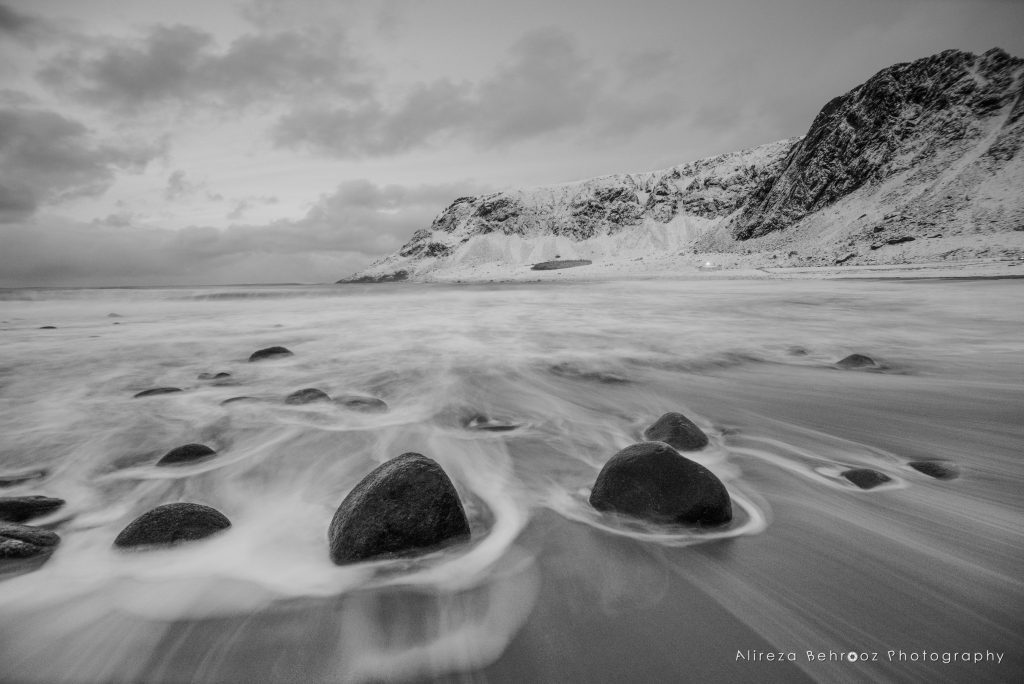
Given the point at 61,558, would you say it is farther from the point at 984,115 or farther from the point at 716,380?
the point at 984,115

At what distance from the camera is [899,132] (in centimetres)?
5134

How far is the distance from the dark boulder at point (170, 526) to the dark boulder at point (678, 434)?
2350 mm

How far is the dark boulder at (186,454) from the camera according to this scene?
8.87 ft

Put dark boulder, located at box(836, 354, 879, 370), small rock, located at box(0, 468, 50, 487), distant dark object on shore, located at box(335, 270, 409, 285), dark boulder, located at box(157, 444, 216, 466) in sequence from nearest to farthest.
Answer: small rock, located at box(0, 468, 50, 487) → dark boulder, located at box(157, 444, 216, 466) → dark boulder, located at box(836, 354, 879, 370) → distant dark object on shore, located at box(335, 270, 409, 285)

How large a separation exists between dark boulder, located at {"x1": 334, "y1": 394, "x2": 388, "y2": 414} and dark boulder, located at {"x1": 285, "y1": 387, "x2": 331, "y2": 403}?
0.38 ft

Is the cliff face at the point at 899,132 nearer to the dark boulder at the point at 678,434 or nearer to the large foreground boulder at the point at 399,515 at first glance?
the dark boulder at the point at 678,434

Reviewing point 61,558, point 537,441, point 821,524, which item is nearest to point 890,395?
point 821,524

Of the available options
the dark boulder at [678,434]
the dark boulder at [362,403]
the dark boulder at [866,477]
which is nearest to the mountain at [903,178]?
the dark boulder at [866,477]

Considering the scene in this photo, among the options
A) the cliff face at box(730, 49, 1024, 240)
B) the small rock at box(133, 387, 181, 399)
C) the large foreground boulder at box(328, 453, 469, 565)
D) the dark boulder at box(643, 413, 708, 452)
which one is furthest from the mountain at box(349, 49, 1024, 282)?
the small rock at box(133, 387, 181, 399)

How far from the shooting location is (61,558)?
1707 mm

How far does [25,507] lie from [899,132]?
71243 mm

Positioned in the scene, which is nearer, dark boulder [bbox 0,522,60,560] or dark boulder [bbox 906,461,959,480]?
dark boulder [bbox 0,522,60,560]

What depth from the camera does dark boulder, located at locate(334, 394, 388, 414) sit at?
152 inches

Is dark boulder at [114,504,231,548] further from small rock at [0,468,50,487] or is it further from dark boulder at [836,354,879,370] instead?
dark boulder at [836,354,879,370]
